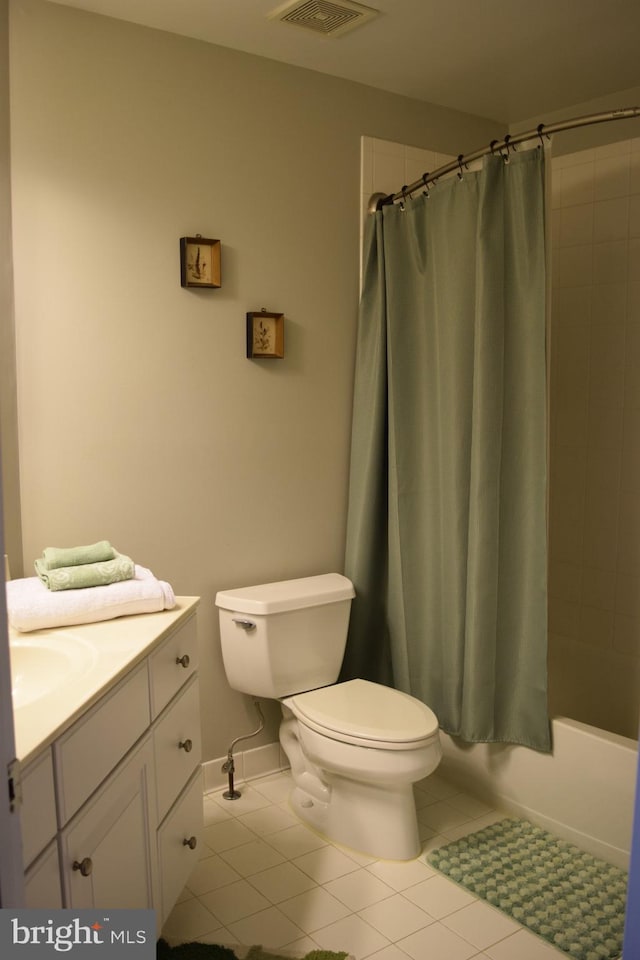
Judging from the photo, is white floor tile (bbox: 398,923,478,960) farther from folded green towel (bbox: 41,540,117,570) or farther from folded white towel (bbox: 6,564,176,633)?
folded green towel (bbox: 41,540,117,570)

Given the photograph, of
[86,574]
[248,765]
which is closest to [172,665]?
[86,574]

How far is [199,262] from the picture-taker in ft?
8.52

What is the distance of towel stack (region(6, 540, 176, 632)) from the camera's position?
186cm

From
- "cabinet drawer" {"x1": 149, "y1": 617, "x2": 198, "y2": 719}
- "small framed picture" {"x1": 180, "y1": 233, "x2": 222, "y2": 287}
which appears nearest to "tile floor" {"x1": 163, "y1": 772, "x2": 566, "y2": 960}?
"cabinet drawer" {"x1": 149, "y1": 617, "x2": 198, "y2": 719}

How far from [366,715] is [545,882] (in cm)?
67

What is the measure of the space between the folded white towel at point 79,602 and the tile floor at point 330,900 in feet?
2.81

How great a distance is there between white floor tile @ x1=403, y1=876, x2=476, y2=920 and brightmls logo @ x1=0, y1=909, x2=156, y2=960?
3.34 feet

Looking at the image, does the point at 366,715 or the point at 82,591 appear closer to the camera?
the point at 82,591

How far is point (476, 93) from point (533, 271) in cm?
103

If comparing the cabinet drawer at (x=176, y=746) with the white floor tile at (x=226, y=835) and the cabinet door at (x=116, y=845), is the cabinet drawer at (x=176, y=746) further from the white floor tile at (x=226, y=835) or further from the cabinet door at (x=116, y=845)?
the white floor tile at (x=226, y=835)

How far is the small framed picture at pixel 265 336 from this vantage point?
8.96 ft

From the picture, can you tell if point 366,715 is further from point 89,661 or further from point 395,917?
point 89,661

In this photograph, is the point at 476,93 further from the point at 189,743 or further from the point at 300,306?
the point at 189,743

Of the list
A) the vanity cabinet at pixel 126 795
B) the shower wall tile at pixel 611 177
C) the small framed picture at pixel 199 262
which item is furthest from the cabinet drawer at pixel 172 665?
the shower wall tile at pixel 611 177
